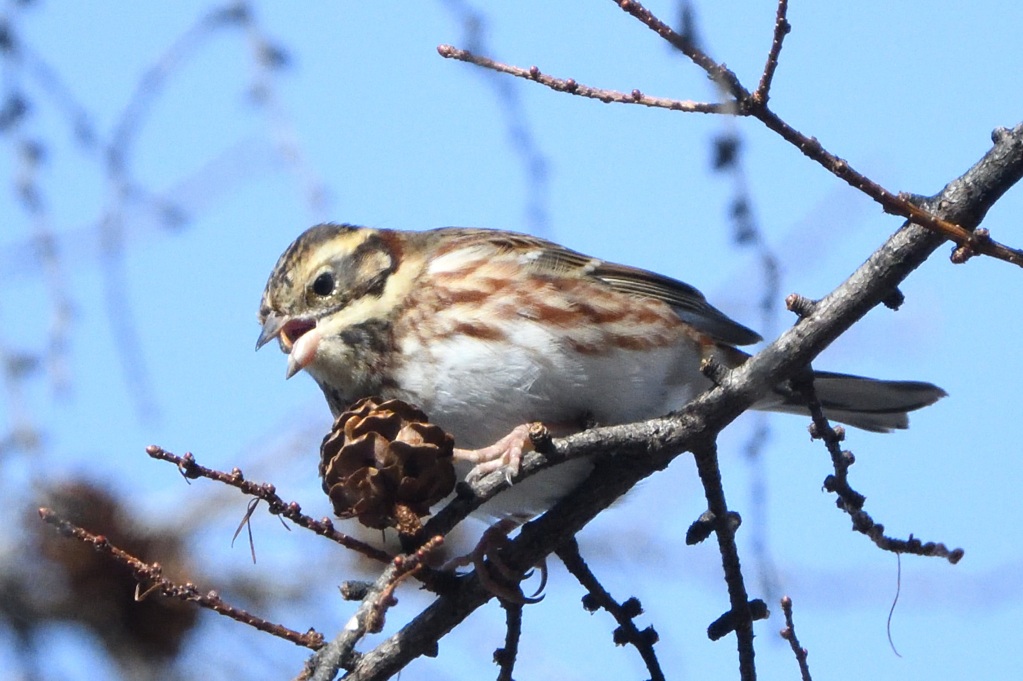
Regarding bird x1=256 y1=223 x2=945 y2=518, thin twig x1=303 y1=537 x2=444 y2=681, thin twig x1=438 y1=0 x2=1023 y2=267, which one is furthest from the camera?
bird x1=256 y1=223 x2=945 y2=518

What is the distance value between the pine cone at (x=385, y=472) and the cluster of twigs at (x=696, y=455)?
138mm

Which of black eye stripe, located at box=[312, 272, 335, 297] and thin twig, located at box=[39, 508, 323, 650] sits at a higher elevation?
black eye stripe, located at box=[312, 272, 335, 297]

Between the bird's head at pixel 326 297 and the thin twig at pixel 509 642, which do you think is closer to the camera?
the thin twig at pixel 509 642

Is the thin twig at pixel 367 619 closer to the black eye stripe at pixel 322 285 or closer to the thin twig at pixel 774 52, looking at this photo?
the thin twig at pixel 774 52

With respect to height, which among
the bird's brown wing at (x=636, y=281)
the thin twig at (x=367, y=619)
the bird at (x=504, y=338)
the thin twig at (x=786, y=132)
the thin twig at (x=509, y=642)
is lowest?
the thin twig at (x=367, y=619)

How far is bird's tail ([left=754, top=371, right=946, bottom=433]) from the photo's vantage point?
172 inches

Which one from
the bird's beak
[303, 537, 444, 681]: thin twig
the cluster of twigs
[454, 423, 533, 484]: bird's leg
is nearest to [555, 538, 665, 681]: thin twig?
the cluster of twigs

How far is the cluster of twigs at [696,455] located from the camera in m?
2.29

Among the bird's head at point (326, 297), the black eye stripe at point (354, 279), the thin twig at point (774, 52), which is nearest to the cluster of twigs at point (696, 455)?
the thin twig at point (774, 52)

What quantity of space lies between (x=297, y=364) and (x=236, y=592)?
188cm

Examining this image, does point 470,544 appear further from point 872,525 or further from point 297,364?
point 872,525

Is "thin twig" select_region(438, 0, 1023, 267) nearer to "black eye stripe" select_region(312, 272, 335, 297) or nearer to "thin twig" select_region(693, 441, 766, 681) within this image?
"thin twig" select_region(693, 441, 766, 681)

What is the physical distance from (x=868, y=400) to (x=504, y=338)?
4.56 ft

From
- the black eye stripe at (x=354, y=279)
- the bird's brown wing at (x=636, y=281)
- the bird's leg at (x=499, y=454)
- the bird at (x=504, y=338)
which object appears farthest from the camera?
the bird's brown wing at (x=636, y=281)
